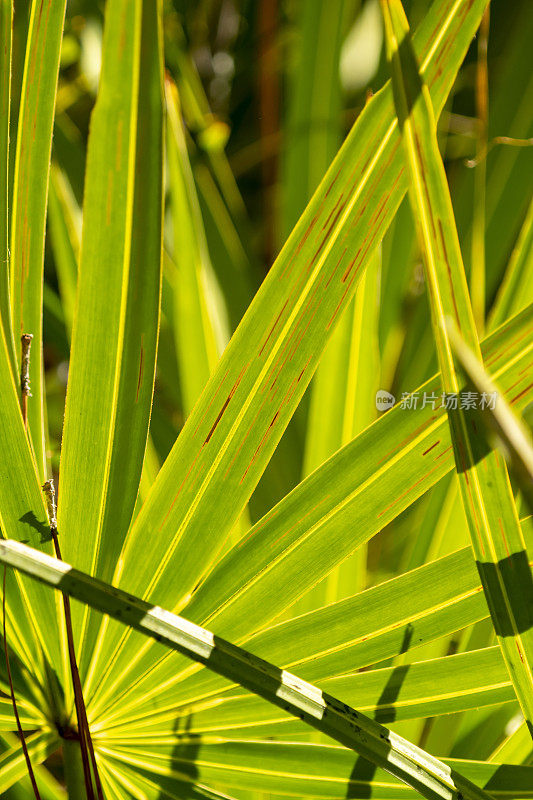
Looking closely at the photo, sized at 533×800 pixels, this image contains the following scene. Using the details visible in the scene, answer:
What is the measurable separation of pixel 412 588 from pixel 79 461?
26 centimetres

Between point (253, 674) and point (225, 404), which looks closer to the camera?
point (253, 674)

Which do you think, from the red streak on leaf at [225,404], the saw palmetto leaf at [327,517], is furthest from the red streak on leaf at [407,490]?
the red streak on leaf at [225,404]

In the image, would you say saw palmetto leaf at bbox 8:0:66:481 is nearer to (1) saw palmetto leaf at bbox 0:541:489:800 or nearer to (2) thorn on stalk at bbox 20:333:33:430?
(2) thorn on stalk at bbox 20:333:33:430

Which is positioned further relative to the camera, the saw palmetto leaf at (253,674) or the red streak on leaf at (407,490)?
the red streak on leaf at (407,490)

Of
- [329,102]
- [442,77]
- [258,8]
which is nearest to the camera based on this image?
→ [442,77]

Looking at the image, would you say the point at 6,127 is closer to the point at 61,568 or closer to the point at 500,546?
the point at 61,568

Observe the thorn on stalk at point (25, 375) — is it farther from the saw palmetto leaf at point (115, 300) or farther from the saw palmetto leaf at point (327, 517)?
the saw palmetto leaf at point (327, 517)

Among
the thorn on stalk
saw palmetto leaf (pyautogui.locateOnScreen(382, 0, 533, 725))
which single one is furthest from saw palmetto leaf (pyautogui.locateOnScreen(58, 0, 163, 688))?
saw palmetto leaf (pyautogui.locateOnScreen(382, 0, 533, 725))

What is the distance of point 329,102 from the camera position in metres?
0.87

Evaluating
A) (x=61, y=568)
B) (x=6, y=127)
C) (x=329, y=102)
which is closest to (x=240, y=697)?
(x=61, y=568)

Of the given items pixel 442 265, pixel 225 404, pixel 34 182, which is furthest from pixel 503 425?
pixel 34 182

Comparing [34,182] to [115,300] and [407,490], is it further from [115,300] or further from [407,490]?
[407,490]

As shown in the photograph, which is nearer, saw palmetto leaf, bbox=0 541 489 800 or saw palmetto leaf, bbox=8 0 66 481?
saw palmetto leaf, bbox=0 541 489 800

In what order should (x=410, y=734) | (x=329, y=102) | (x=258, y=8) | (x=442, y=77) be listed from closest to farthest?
1. (x=442, y=77)
2. (x=410, y=734)
3. (x=329, y=102)
4. (x=258, y=8)
